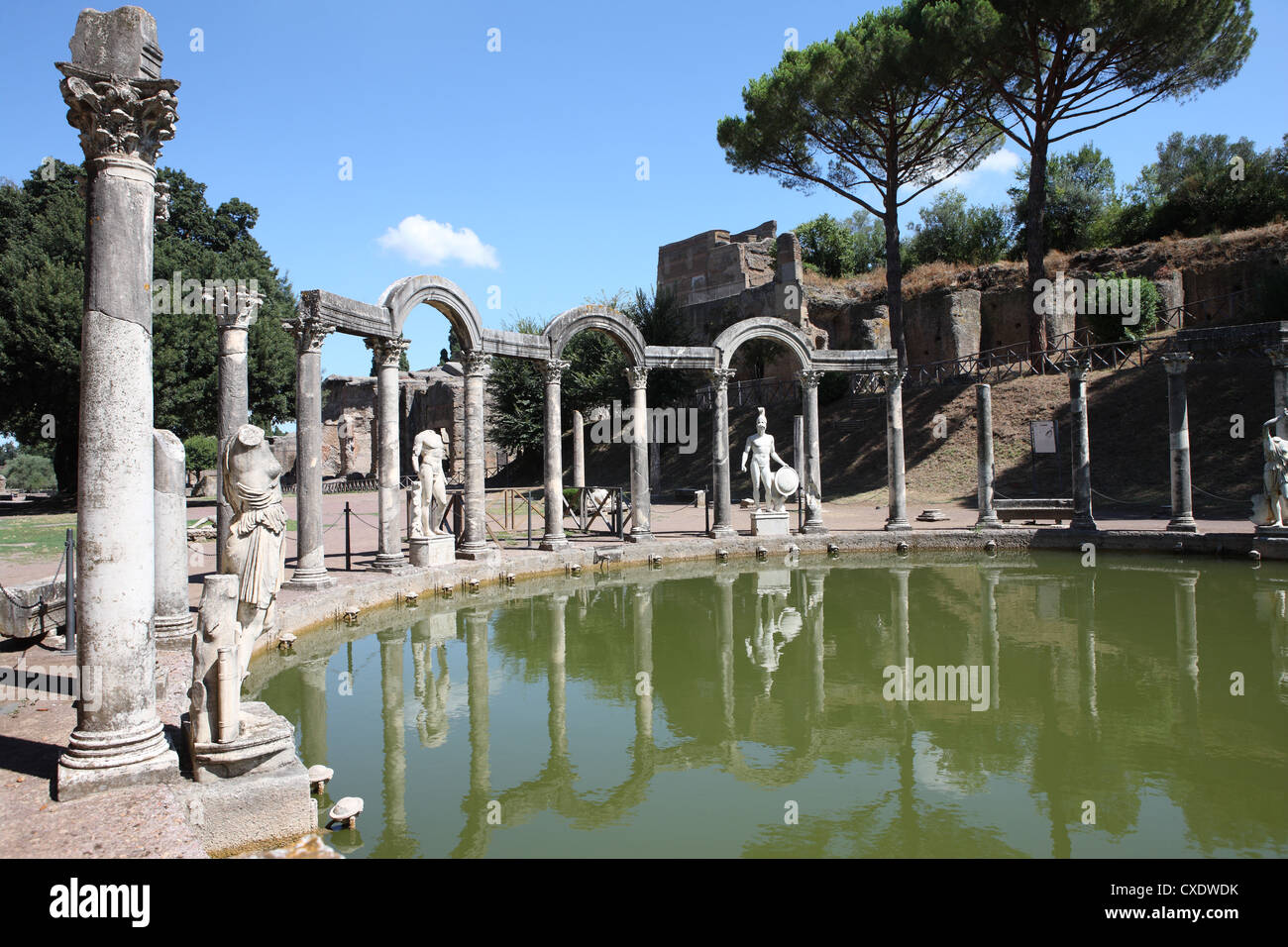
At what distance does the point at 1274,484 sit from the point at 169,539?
49.3 feet

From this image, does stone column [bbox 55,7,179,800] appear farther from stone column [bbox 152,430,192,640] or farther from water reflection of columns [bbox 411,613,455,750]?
stone column [bbox 152,430,192,640]

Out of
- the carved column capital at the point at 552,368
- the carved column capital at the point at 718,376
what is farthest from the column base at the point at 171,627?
the carved column capital at the point at 718,376

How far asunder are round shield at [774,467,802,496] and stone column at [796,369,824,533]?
0.58 m

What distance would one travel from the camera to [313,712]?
656 cm

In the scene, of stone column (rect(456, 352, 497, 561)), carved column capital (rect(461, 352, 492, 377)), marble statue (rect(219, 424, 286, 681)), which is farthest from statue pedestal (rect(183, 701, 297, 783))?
carved column capital (rect(461, 352, 492, 377))

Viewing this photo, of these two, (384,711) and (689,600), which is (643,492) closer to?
(689,600)

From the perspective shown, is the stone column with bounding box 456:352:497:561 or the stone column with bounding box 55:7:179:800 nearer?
the stone column with bounding box 55:7:179:800

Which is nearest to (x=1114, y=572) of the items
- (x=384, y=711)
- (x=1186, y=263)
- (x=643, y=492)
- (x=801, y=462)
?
(x=801, y=462)

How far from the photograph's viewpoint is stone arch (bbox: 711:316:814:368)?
1652cm

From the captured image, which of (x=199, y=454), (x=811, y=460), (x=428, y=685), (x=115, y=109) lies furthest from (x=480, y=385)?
(x=199, y=454)

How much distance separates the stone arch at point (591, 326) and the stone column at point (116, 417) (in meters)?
9.77

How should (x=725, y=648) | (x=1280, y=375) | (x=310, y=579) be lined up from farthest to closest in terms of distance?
1. (x=1280, y=375)
2. (x=310, y=579)
3. (x=725, y=648)

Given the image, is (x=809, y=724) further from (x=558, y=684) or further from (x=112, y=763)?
(x=112, y=763)

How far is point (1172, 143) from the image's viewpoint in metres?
43.6
